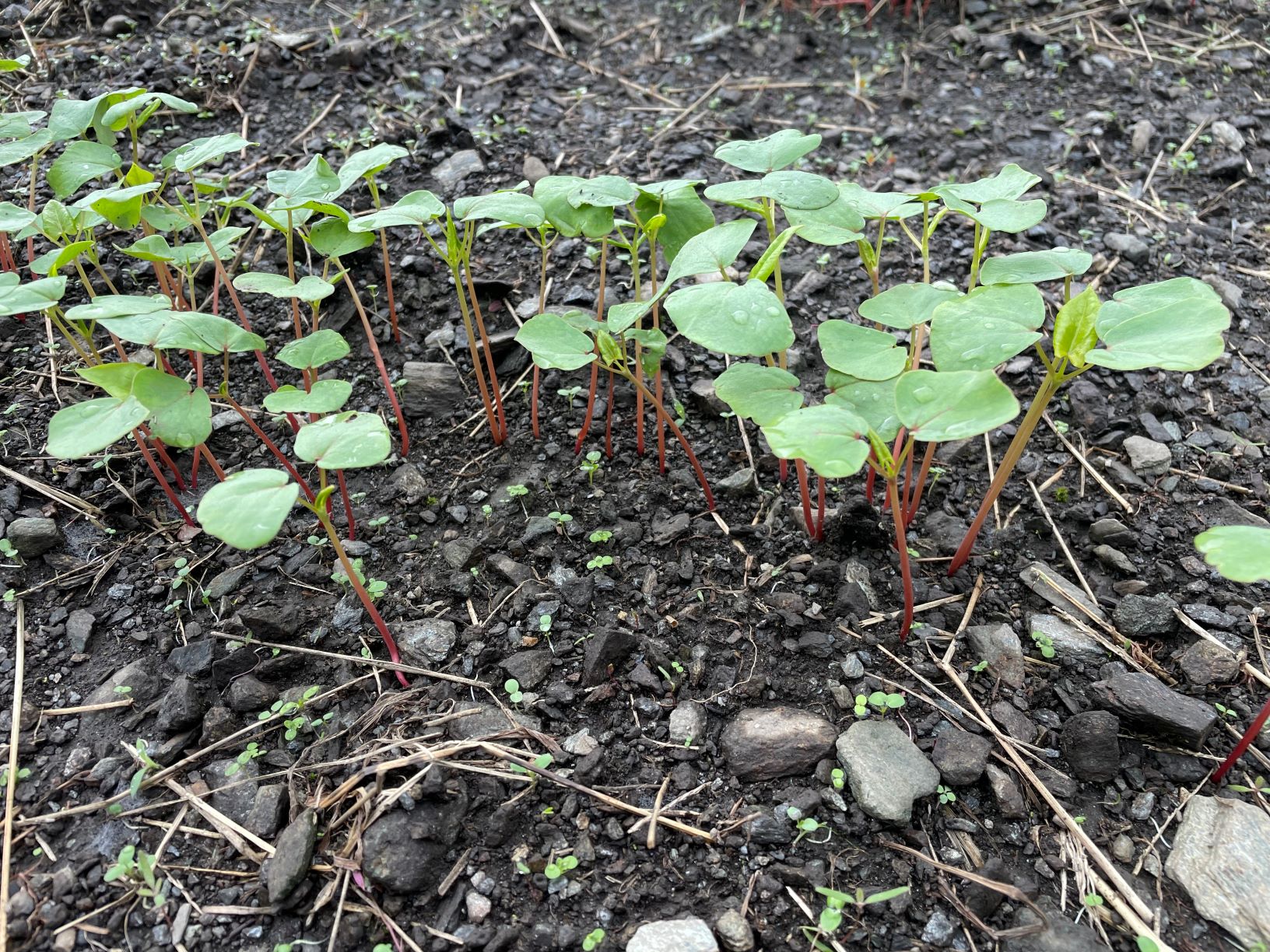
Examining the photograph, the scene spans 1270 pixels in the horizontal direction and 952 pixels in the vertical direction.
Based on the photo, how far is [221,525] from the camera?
110cm

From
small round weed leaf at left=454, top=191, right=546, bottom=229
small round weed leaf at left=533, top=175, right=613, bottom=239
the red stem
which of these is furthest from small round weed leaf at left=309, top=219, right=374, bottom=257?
the red stem

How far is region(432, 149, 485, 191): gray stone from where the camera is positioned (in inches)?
95.8

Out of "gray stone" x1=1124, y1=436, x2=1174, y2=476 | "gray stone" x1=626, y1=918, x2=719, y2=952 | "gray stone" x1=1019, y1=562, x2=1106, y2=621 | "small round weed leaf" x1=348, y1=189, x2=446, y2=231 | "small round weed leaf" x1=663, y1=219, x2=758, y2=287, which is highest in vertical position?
"small round weed leaf" x1=348, y1=189, x2=446, y2=231

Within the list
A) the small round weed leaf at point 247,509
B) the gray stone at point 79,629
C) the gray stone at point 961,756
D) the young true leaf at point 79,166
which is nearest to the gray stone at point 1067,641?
the gray stone at point 961,756

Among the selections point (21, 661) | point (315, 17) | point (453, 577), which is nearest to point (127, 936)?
point (21, 661)

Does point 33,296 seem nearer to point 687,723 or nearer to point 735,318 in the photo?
point 735,318

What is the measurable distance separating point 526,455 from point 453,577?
0.37m

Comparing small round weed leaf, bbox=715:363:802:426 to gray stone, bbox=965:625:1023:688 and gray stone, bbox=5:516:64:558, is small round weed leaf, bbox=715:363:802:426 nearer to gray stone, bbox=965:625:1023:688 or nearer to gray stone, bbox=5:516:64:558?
gray stone, bbox=965:625:1023:688

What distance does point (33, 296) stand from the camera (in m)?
1.48

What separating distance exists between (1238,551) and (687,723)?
0.82 metres

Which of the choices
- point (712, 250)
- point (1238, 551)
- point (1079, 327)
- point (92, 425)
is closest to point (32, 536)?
point (92, 425)

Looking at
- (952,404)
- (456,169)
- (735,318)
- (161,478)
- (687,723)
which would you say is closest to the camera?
(952,404)

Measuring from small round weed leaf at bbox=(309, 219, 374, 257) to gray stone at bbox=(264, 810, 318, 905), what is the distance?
1111mm

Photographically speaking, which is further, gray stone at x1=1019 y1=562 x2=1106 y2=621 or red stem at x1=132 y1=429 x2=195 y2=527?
red stem at x1=132 y1=429 x2=195 y2=527
